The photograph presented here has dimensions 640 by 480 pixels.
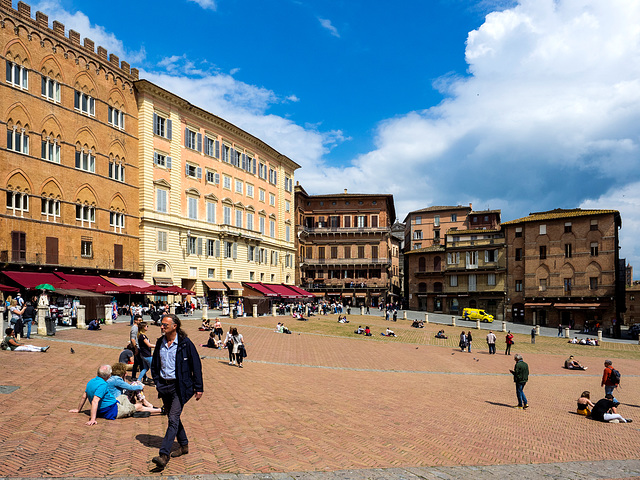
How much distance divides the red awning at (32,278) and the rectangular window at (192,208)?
49.8 feet

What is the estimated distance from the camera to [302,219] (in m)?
74.2

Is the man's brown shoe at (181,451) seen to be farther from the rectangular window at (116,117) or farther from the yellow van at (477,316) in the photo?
the yellow van at (477,316)

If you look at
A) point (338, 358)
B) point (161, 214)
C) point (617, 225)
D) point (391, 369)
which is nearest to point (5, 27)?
point (161, 214)

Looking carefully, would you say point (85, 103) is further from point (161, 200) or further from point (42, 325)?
point (42, 325)

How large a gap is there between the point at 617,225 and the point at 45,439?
211 ft

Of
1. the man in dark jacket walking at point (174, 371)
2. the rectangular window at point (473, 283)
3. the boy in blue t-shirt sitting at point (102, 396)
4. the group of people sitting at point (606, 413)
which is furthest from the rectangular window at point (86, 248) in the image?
the rectangular window at point (473, 283)

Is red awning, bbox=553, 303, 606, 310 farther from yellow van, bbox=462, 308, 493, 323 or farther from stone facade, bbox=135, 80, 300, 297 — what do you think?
stone facade, bbox=135, 80, 300, 297

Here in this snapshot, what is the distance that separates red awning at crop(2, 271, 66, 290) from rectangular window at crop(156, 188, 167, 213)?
1193 cm

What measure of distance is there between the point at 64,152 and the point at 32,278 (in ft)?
31.6

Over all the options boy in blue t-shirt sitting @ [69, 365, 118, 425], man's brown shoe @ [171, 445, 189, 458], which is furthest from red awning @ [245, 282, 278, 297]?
man's brown shoe @ [171, 445, 189, 458]

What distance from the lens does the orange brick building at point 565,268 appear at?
53250mm

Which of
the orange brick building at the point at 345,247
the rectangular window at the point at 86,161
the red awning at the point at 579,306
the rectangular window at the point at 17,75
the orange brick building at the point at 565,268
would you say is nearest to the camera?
the rectangular window at the point at 17,75

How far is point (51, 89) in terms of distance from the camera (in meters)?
33.8

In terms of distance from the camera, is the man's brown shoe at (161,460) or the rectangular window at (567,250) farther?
the rectangular window at (567,250)
